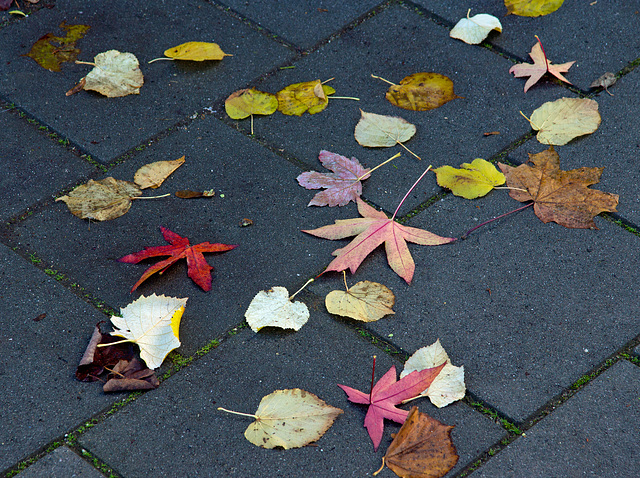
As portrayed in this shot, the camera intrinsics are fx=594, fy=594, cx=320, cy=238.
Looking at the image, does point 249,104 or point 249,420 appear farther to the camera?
point 249,104

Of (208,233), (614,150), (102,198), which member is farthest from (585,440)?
(102,198)

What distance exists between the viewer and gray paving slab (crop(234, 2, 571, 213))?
2.35m

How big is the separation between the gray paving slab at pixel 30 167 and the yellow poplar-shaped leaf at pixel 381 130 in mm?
1082

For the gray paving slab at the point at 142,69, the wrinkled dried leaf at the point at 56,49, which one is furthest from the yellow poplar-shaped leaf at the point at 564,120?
the wrinkled dried leaf at the point at 56,49

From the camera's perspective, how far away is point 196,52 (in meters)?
2.76

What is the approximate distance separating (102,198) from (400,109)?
1269 millimetres

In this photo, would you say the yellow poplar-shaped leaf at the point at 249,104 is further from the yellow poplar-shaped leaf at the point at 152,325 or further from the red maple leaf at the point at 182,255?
the yellow poplar-shaped leaf at the point at 152,325

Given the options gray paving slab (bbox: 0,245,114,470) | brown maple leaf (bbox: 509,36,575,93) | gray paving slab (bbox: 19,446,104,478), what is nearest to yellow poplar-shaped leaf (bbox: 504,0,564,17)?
brown maple leaf (bbox: 509,36,575,93)

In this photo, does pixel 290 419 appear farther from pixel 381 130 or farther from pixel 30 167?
pixel 30 167

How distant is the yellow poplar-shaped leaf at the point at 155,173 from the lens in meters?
2.28

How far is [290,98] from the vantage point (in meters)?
2.62

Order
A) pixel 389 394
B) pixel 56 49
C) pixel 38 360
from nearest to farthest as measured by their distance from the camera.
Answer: pixel 389 394 → pixel 38 360 → pixel 56 49

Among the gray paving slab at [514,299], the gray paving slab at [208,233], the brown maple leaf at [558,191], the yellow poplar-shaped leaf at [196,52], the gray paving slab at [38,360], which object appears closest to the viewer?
the gray paving slab at [38,360]

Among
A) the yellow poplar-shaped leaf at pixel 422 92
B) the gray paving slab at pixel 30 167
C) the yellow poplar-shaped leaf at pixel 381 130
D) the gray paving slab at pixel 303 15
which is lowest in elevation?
the gray paving slab at pixel 30 167
